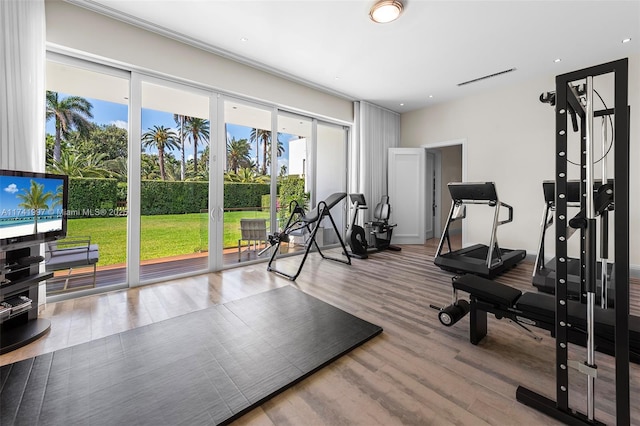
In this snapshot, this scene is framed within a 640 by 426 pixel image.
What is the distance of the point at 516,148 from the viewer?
509 cm

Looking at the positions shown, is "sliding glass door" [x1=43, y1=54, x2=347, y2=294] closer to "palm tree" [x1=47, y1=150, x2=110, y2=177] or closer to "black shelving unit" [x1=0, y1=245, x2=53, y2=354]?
→ "palm tree" [x1=47, y1=150, x2=110, y2=177]

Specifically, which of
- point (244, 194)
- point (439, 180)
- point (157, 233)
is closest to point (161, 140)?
point (157, 233)

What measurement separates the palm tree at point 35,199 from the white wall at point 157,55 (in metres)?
1.68

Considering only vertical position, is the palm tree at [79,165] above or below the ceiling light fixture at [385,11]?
below

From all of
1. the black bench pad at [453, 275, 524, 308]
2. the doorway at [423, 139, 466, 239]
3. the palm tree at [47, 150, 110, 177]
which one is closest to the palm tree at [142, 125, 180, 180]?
the palm tree at [47, 150, 110, 177]

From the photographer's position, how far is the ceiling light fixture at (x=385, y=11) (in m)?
2.85

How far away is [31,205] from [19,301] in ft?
2.69

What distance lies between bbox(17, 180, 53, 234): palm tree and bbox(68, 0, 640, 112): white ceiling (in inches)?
85.4

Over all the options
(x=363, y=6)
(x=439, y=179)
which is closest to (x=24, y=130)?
(x=363, y=6)

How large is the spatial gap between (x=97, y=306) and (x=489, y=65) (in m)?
6.39

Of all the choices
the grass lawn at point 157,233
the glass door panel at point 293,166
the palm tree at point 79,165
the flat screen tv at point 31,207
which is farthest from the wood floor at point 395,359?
the glass door panel at point 293,166

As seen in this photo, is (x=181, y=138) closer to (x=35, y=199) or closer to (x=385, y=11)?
(x=35, y=199)

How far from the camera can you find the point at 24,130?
2.51 m

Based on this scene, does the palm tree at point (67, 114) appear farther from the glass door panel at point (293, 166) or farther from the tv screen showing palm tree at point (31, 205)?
the glass door panel at point (293, 166)
